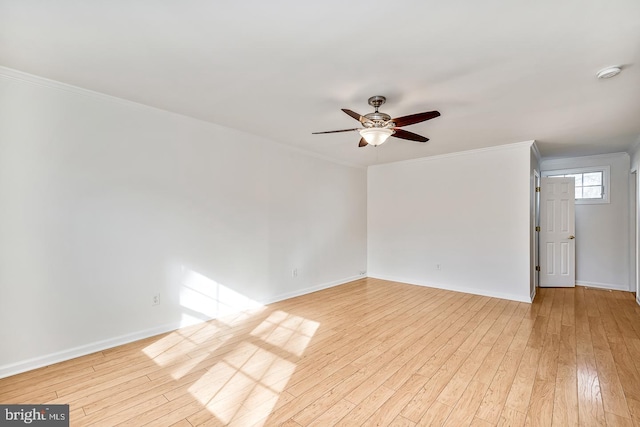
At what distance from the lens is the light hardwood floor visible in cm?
190

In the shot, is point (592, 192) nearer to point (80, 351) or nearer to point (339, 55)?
point (339, 55)

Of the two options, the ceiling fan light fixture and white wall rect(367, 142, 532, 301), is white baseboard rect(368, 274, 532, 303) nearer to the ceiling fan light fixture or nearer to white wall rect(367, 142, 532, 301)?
white wall rect(367, 142, 532, 301)

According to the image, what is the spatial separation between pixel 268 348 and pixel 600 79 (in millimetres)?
3809

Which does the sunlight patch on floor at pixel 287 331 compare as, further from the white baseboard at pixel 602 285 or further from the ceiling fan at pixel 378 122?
the white baseboard at pixel 602 285

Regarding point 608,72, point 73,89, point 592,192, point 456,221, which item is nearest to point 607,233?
point 592,192

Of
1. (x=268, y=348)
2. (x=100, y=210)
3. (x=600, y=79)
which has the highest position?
(x=600, y=79)

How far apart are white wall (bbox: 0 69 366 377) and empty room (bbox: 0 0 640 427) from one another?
2 centimetres

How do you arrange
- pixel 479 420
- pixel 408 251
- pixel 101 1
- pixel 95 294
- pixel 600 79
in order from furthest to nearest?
pixel 408 251 → pixel 95 294 → pixel 600 79 → pixel 479 420 → pixel 101 1

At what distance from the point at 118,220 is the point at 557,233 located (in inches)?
275

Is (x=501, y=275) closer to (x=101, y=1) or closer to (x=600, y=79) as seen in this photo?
(x=600, y=79)

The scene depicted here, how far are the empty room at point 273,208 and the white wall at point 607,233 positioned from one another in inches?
11.6

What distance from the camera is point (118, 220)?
285 centimetres

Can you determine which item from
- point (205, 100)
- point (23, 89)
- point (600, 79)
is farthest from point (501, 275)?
point (23, 89)

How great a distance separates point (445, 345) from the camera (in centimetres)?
291
